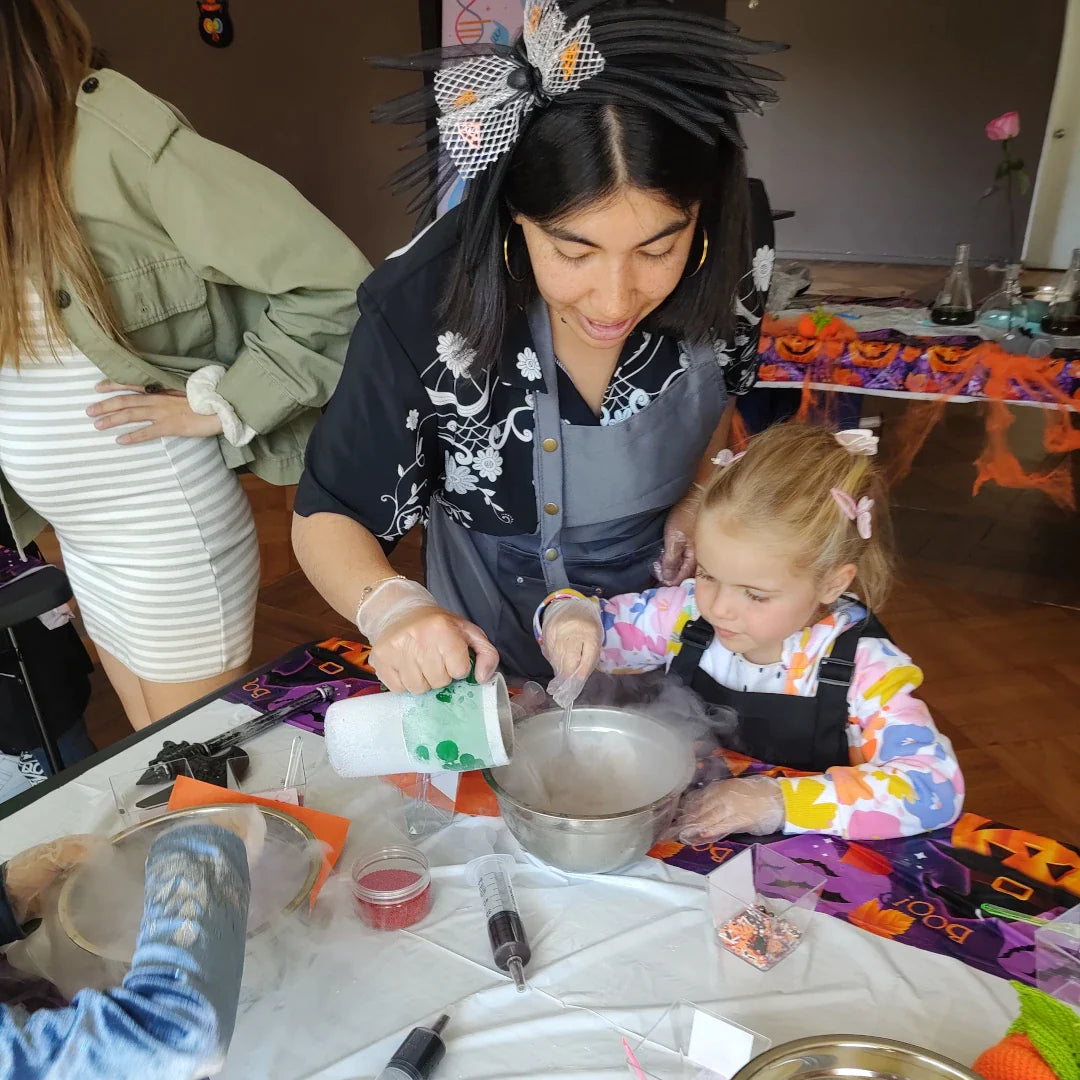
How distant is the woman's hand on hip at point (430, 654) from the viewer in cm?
90

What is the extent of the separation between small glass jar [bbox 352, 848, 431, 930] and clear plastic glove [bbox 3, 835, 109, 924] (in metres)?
0.25

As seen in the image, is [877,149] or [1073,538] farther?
[877,149]

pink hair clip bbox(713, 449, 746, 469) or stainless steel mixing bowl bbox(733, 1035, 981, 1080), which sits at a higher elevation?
pink hair clip bbox(713, 449, 746, 469)

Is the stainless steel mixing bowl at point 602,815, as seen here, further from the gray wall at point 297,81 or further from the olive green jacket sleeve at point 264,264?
the gray wall at point 297,81

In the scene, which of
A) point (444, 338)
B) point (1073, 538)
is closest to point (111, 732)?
point (444, 338)

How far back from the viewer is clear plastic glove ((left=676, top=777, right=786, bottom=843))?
1.01 metres

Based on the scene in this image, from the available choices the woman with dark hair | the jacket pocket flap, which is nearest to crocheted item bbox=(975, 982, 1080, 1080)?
the woman with dark hair

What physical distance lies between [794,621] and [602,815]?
0.50 meters

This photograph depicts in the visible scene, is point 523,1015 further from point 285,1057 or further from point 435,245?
point 435,245

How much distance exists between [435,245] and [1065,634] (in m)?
2.69

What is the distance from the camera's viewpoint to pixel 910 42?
6.87 meters

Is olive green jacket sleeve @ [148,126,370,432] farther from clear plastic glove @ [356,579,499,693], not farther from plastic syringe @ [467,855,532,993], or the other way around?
plastic syringe @ [467,855,532,993]

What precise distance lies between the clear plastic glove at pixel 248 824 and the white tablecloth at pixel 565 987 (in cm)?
8

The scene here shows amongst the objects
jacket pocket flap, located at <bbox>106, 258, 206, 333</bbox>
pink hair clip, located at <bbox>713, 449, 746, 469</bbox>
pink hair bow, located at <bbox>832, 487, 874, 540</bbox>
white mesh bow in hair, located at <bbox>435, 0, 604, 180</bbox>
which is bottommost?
pink hair bow, located at <bbox>832, 487, 874, 540</bbox>
